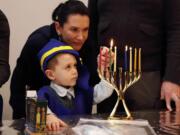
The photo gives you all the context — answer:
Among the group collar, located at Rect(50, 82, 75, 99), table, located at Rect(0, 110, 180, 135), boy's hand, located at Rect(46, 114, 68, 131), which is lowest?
table, located at Rect(0, 110, 180, 135)

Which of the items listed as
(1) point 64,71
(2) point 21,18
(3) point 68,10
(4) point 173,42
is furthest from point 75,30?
(2) point 21,18

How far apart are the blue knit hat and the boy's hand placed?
329 millimetres

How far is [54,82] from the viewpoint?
161 cm

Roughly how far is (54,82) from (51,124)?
0.35m

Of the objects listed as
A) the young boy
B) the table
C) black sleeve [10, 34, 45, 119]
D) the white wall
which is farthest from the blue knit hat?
the white wall

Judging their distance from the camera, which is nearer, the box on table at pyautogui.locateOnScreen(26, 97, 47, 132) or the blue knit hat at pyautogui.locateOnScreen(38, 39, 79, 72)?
the box on table at pyautogui.locateOnScreen(26, 97, 47, 132)

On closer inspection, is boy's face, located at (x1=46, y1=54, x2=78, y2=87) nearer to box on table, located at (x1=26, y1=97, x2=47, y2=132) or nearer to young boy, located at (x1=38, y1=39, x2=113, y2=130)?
young boy, located at (x1=38, y1=39, x2=113, y2=130)

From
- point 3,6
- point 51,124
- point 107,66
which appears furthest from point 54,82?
point 3,6

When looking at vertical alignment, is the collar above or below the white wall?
Answer: below

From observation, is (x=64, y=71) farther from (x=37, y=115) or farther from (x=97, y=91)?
(x=37, y=115)

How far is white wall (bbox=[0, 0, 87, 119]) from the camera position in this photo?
273 centimetres

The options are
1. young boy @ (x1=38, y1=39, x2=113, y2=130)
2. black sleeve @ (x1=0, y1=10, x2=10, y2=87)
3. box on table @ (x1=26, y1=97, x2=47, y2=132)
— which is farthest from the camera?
black sleeve @ (x1=0, y1=10, x2=10, y2=87)

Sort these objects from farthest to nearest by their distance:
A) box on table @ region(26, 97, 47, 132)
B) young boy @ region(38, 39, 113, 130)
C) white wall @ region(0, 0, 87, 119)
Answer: white wall @ region(0, 0, 87, 119), young boy @ region(38, 39, 113, 130), box on table @ region(26, 97, 47, 132)

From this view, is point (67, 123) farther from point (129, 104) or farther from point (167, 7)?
point (167, 7)
